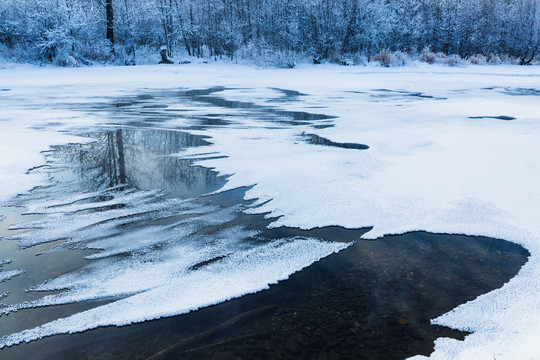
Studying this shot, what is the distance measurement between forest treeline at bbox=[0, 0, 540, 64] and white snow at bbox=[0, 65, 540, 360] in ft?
53.9

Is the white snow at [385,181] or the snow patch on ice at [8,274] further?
the snow patch on ice at [8,274]

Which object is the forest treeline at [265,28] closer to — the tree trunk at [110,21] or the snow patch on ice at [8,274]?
the tree trunk at [110,21]

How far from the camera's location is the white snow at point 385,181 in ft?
7.77

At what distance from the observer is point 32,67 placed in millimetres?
22016

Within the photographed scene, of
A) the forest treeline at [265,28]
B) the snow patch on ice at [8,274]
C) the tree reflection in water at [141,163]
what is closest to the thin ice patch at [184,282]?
the snow patch on ice at [8,274]

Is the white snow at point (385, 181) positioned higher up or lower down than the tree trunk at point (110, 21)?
lower down

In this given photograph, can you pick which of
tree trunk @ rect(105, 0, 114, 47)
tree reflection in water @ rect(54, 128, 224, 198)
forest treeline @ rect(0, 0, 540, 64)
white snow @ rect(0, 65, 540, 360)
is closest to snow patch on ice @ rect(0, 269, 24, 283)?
white snow @ rect(0, 65, 540, 360)

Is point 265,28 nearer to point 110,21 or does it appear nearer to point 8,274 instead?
point 110,21

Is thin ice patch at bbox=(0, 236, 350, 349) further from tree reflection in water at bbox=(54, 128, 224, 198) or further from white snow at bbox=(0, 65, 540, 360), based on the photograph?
tree reflection in water at bbox=(54, 128, 224, 198)

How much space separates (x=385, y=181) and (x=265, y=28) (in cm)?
3222

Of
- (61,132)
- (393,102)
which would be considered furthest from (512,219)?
(393,102)

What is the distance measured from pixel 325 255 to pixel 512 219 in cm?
183

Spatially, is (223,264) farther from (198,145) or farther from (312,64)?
(312,64)

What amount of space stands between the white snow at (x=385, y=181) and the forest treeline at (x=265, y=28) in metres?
16.4
